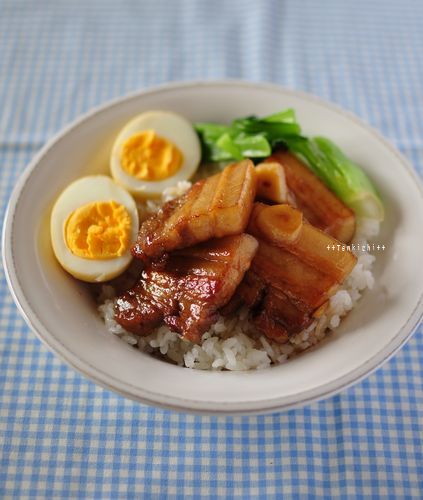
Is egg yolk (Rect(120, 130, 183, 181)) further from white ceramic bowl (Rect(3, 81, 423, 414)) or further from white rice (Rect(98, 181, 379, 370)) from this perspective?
white rice (Rect(98, 181, 379, 370))

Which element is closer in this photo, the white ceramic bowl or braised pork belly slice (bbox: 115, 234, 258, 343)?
the white ceramic bowl

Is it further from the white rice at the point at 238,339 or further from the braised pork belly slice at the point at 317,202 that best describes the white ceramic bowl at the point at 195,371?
the braised pork belly slice at the point at 317,202

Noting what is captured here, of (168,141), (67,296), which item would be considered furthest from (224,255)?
(168,141)

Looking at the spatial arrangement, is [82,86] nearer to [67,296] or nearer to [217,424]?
[67,296]

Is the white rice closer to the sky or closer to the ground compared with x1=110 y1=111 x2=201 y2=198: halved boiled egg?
closer to the ground

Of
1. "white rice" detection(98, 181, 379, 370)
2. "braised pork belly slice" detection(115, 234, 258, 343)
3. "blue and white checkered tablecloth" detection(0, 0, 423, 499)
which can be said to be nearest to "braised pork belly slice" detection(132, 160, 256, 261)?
"braised pork belly slice" detection(115, 234, 258, 343)

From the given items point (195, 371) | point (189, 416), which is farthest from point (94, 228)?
point (189, 416)
